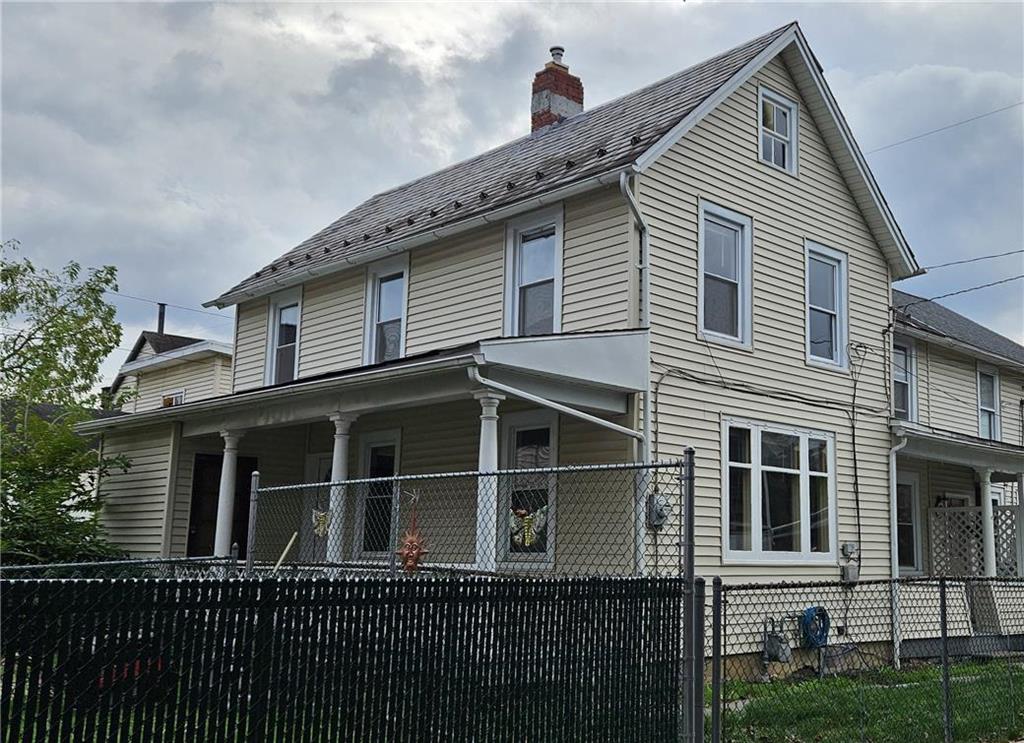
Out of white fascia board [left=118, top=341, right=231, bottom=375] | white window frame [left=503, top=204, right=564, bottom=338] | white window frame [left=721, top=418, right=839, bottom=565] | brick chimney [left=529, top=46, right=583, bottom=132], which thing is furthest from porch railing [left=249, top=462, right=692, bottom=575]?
white fascia board [left=118, top=341, right=231, bottom=375]

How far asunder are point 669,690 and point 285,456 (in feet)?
38.7

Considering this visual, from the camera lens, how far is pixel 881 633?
1424 cm

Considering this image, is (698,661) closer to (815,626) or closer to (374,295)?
(815,626)

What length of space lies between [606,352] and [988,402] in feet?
46.5

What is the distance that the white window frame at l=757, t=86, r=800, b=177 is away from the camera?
14.1 metres

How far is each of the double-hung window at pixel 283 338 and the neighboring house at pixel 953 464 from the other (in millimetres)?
10625

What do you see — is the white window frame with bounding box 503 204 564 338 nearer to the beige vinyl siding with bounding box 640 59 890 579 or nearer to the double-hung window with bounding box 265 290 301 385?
the beige vinyl siding with bounding box 640 59 890 579

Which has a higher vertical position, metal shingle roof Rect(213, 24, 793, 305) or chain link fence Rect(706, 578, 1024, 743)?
metal shingle roof Rect(213, 24, 793, 305)

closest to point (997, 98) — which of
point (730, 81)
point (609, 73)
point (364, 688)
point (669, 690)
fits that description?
point (609, 73)

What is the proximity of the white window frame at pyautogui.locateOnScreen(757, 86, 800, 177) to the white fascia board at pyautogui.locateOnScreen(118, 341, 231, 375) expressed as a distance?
1688 cm

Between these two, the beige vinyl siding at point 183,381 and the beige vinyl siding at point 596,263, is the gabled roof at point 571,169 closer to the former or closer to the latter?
the beige vinyl siding at point 596,263

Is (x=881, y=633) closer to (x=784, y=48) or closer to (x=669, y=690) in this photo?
(x=784, y=48)

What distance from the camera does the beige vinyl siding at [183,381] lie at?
90.8 feet

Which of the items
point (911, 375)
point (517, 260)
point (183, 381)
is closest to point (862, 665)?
point (517, 260)
